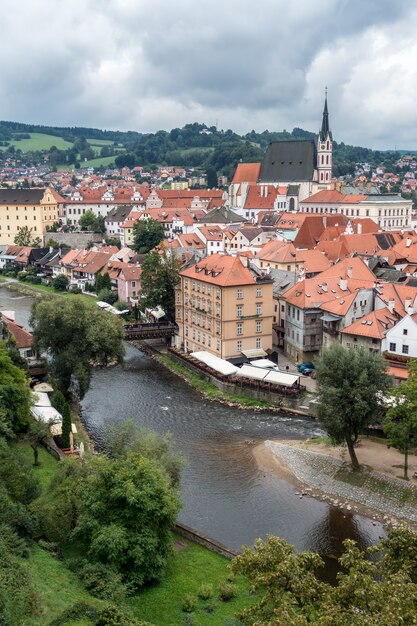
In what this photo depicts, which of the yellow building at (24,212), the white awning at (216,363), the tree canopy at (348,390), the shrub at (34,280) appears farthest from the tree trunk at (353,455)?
the yellow building at (24,212)

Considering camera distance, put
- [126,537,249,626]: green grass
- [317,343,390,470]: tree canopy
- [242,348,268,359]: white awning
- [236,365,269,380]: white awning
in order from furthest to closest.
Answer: [242,348,268,359]: white awning
[236,365,269,380]: white awning
[317,343,390,470]: tree canopy
[126,537,249,626]: green grass

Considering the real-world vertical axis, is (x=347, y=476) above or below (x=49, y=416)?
below

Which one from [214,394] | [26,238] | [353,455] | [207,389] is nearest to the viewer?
[353,455]

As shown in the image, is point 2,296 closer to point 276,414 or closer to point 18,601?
point 276,414

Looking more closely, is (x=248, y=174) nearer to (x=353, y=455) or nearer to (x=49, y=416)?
(x=49, y=416)

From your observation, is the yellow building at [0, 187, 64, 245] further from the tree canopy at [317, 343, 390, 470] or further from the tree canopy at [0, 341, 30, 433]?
the tree canopy at [317, 343, 390, 470]

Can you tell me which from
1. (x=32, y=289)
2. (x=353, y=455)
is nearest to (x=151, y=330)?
(x=353, y=455)

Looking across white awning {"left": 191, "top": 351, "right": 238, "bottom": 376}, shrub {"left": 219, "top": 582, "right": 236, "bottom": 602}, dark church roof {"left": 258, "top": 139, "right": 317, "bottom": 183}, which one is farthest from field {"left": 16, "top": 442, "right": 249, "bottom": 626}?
dark church roof {"left": 258, "top": 139, "right": 317, "bottom": 183}
